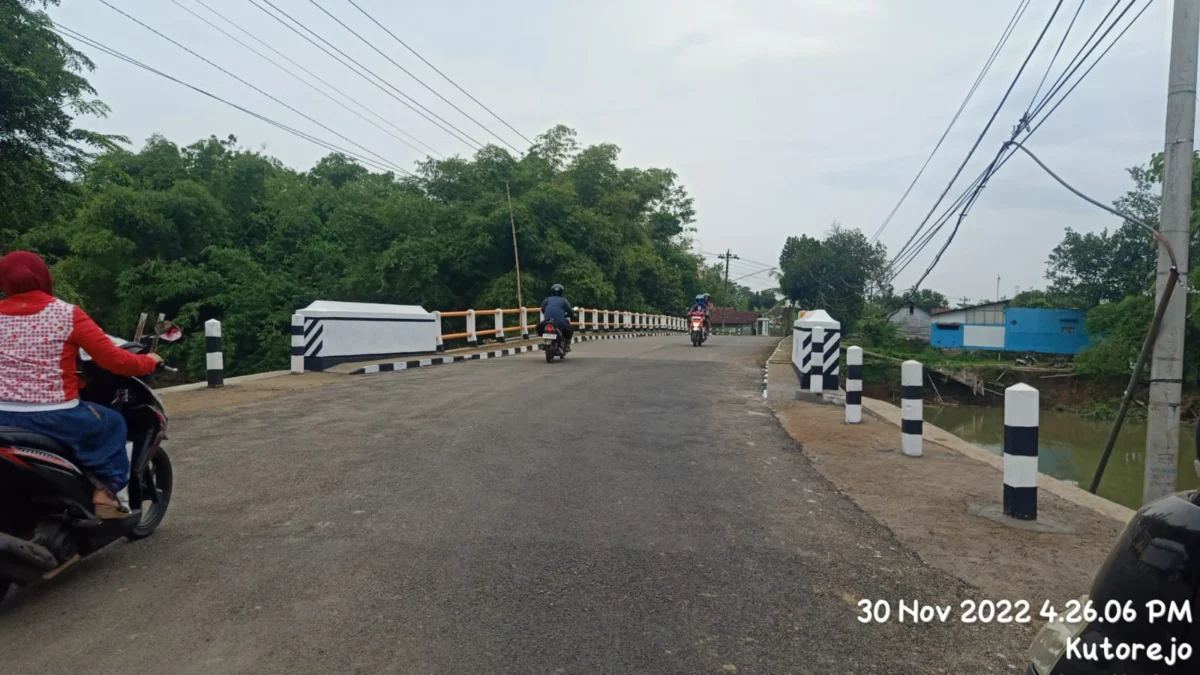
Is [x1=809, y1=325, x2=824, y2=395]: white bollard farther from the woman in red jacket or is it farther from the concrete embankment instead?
the woman in red jacket

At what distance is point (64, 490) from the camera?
11.4 ft

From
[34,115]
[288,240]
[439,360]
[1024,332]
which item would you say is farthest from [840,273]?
[34,115]

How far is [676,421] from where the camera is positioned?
846cm

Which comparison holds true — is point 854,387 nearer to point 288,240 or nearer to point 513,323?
point 513,323

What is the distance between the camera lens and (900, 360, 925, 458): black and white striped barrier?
6.61 metres

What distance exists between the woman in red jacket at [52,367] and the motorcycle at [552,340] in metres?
11.6

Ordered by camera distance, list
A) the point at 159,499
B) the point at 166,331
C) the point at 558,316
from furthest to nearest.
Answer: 1. the point at 558,316
2. the point at 159,499
3. the point at 166,331

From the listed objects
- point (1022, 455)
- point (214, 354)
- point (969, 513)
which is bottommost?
point (969, 513)

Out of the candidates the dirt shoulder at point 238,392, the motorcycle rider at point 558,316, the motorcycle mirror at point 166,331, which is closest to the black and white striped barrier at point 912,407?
the motorcycle mirror at point 166,331

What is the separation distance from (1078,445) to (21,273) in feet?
94.9

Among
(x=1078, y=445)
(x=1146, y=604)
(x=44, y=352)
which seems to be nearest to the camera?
(x=1146, y=604)

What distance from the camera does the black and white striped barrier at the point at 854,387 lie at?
27.4 feet

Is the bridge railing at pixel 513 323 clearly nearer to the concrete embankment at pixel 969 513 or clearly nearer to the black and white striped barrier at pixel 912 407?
the concrete embankment at pixel 969 513

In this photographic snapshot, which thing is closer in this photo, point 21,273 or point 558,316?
point 21,273
